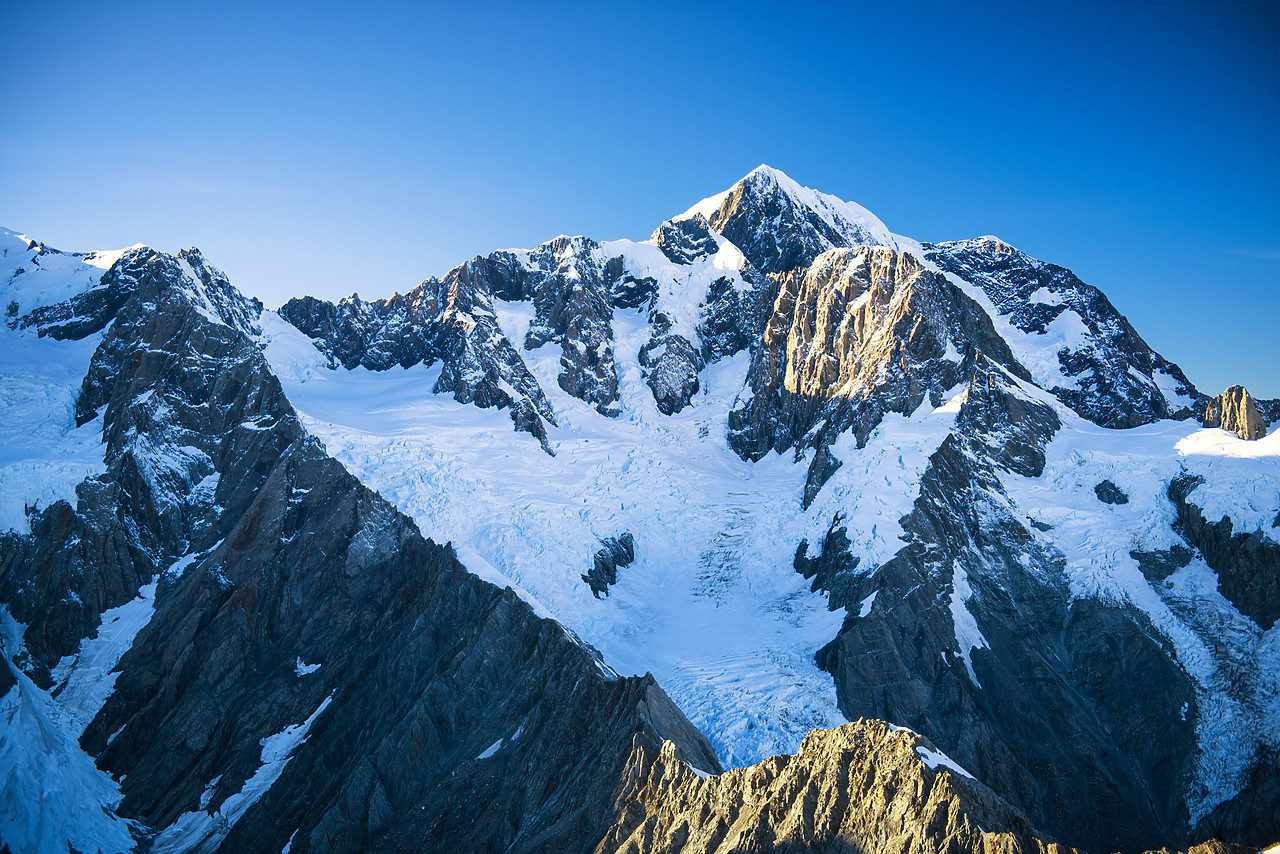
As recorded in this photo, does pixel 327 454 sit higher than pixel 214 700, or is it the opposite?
pixel 327 454

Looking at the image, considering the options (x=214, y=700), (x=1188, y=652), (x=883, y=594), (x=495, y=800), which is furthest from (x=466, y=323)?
(x=1188, y=652)

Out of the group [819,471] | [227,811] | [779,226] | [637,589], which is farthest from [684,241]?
[227,811]

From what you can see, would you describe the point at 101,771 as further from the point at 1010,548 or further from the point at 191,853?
the point at 1010,548

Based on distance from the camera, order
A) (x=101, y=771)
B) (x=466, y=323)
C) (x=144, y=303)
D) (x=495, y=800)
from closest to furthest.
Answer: (x=495, y=800)
(x=101, y=771)
(x=144, y=303)
(x=466, y=323)

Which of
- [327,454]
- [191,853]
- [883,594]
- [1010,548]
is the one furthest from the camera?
[327,454]

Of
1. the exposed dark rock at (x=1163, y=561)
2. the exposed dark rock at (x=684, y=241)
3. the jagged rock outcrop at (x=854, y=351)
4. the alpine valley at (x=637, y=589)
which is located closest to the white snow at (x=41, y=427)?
the alpine valley at (x=637, y=589)

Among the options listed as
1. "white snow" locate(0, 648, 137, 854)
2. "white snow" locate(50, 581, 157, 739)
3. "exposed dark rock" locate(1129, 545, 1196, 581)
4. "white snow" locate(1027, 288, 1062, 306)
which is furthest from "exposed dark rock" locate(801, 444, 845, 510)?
"white snow" locate(0, 648, 137, 854)

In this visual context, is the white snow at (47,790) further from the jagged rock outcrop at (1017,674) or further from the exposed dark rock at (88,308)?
the jagged rock outcrop at (1017,674)
